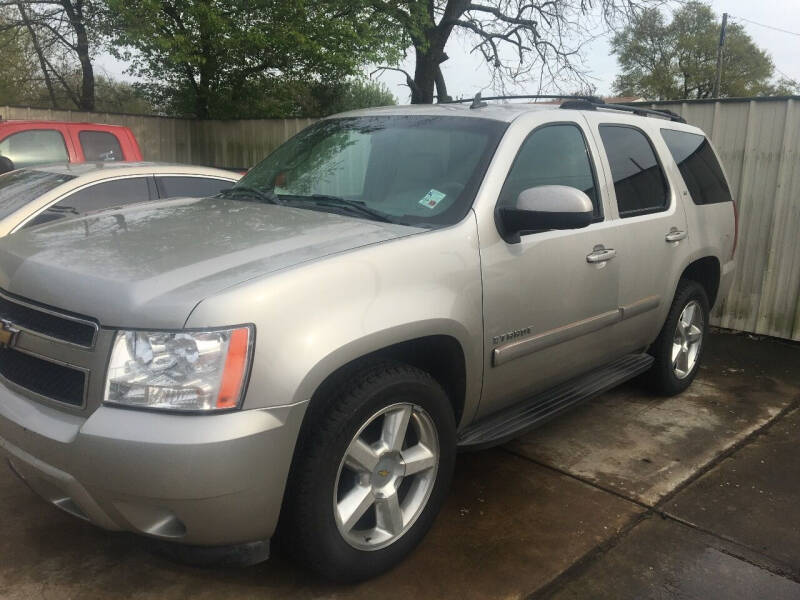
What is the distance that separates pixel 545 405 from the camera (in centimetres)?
358

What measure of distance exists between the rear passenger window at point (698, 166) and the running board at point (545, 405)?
47.5 inches

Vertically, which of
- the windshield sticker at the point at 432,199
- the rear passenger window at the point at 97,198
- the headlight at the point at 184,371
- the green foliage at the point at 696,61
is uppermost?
the green foliage at the point at 696,61

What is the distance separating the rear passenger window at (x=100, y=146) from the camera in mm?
7508

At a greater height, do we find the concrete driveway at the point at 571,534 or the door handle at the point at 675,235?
the door handle at the point at 675,235

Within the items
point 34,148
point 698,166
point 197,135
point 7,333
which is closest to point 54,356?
point 7,333

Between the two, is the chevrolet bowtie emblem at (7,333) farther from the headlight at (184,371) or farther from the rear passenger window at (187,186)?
the rear passenger window at (187,186)

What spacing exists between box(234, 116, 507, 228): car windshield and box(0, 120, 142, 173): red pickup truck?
439cm

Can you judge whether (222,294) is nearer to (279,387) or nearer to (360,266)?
(279,387)

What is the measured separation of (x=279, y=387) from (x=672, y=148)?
3.40 metres

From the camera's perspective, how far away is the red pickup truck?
23.5 feet

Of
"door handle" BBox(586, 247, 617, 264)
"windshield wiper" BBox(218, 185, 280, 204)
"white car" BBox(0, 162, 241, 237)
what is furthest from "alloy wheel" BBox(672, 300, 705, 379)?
"white car" BBox(0, 162, 241, 237)

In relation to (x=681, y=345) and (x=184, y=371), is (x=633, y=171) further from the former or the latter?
(x=184, y=371)

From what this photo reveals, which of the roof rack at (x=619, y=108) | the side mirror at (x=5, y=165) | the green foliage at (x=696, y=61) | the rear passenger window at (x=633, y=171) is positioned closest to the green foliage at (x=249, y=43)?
the side mirror at (x=5, y=165)

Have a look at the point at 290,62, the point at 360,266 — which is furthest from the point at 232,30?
the point at 360,266
